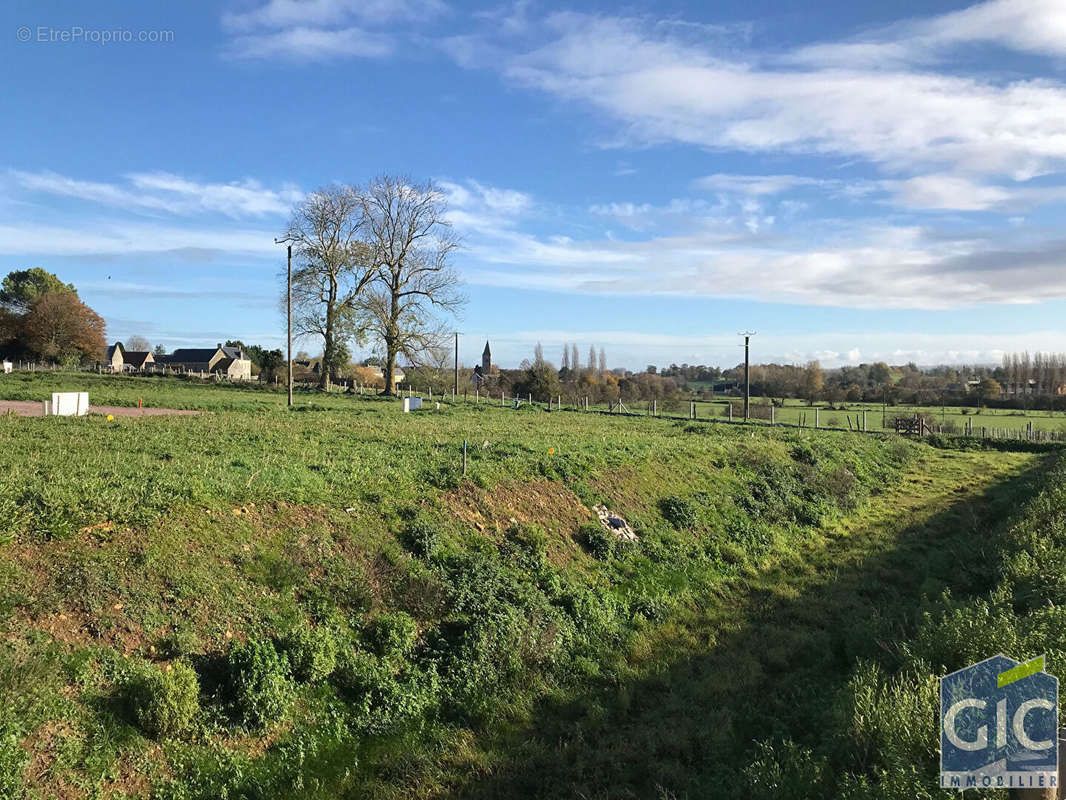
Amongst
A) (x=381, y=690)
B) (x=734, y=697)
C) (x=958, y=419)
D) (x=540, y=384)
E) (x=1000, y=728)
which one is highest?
(x=540, y=384)

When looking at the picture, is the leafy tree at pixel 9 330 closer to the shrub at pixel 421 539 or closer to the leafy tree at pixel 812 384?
the shrub at pixel 421 539

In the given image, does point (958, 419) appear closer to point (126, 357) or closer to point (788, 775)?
point (788, 775)

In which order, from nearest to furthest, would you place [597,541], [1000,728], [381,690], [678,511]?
[1000,728] → [381,690] → [597,541] → [678,511]

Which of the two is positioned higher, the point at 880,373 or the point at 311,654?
the point at 880,373

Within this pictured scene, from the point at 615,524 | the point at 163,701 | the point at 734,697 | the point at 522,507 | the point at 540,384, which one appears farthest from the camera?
the point at 540,384

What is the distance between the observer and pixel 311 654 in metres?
7.50

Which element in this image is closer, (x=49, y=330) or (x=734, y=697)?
(x=734, y=697)

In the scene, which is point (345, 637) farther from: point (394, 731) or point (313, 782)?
point (313, 782)

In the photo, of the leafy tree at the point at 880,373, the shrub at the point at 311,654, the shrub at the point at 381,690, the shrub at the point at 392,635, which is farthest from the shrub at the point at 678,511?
the leafy tree at the point at 880,373

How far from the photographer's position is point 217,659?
23.3 ft

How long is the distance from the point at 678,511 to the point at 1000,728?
1020 centimetres

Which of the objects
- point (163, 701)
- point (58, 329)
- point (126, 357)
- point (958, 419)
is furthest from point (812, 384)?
point (126, 357)

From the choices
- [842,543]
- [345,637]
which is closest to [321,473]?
[345,637]

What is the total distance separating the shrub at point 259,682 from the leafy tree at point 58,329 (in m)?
65.6
